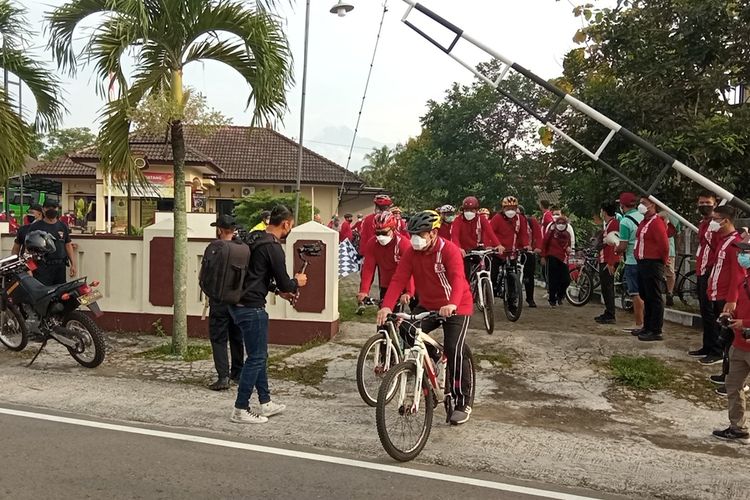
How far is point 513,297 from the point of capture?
33.1 feet

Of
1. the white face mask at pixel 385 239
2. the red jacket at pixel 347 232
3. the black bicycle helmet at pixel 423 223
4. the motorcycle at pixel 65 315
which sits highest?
the red jacket at pixel 347 232

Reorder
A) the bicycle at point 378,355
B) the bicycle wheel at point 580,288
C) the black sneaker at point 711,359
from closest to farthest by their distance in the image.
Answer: the bicycle at point 378,355, the black sneaker at point 711,359, the bicycle wheel at point 580,288

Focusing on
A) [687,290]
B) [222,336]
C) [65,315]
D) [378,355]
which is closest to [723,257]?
[378,355]

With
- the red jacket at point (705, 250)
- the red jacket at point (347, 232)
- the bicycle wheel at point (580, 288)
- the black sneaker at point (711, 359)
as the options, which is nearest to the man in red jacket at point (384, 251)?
the red jacket at point (705, 250)

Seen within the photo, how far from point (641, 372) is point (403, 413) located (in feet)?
12.2

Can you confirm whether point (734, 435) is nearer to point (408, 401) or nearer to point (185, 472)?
point (408, 401)

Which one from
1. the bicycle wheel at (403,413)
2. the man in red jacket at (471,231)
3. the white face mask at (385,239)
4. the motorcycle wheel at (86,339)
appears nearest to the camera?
the bicycle wheel at (403,413)

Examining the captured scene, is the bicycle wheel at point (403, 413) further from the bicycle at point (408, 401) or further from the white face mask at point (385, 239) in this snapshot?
the white face mask at point (385, 239)

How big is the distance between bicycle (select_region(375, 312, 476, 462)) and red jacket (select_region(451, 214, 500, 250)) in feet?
15.7

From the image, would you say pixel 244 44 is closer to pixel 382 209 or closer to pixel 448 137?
pixel 382 209

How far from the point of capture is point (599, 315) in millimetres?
10805

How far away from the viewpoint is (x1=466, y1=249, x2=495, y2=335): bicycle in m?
9.15

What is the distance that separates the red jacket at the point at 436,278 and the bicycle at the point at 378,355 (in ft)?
1.73

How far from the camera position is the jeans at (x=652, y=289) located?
8555mm
